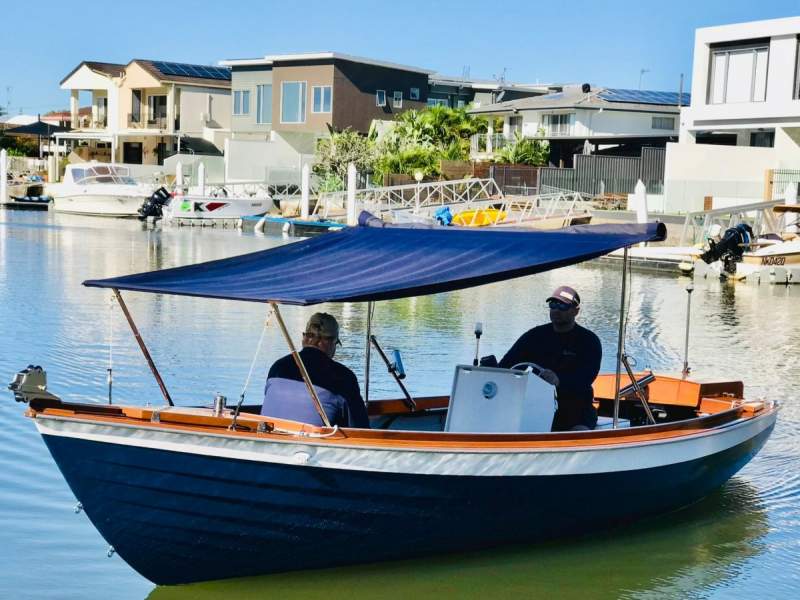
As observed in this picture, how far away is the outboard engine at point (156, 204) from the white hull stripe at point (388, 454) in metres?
37.1

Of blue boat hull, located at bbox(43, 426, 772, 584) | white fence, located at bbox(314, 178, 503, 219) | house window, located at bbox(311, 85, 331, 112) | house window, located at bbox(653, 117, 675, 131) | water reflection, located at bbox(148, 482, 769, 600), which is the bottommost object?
water reflection, located at bbox(148, 482, 769, 600)

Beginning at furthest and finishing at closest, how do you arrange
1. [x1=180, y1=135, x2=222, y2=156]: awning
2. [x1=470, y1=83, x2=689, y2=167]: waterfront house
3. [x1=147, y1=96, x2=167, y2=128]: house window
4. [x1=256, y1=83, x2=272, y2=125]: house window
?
[x1=147, y1=96, x2=167, y2=128]: house window
[x1=180, y1=135, x2=222, y2=156]: awning
[x1=256, y1=83, x2=272, y2=125]: house window
[x1=470, y1=83, x2=689, y2=167]: waterfront house

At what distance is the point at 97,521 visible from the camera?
6.86 metres

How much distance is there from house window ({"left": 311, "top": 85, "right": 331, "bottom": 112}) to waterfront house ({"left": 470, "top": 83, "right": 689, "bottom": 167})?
7.18m

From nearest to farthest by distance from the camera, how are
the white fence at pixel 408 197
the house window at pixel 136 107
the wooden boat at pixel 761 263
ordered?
the wooden boat at pixel 761 263
the white fence at pixel 408 197
the house window at pixel 136 107

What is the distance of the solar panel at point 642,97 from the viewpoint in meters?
55.8

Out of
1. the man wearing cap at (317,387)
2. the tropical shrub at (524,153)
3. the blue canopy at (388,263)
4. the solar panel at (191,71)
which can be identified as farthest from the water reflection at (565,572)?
the solar panel at (191,71)

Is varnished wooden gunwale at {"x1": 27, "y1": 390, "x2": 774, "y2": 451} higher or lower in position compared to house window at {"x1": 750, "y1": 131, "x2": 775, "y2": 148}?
lower

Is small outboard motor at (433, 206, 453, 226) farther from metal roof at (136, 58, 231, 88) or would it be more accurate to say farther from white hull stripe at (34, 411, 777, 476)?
metal roof at (136, 58, 231, 88)

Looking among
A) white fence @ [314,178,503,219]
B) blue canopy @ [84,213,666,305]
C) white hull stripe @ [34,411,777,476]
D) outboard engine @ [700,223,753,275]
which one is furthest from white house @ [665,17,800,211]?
white hull stripe @ [34,411,777,476]

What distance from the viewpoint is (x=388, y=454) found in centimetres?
673

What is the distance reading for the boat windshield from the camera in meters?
47.8

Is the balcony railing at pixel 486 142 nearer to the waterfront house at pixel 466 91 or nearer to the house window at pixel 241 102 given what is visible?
the waterfront house at pixel 466 91

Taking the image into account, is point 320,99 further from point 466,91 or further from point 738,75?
point 738,75
